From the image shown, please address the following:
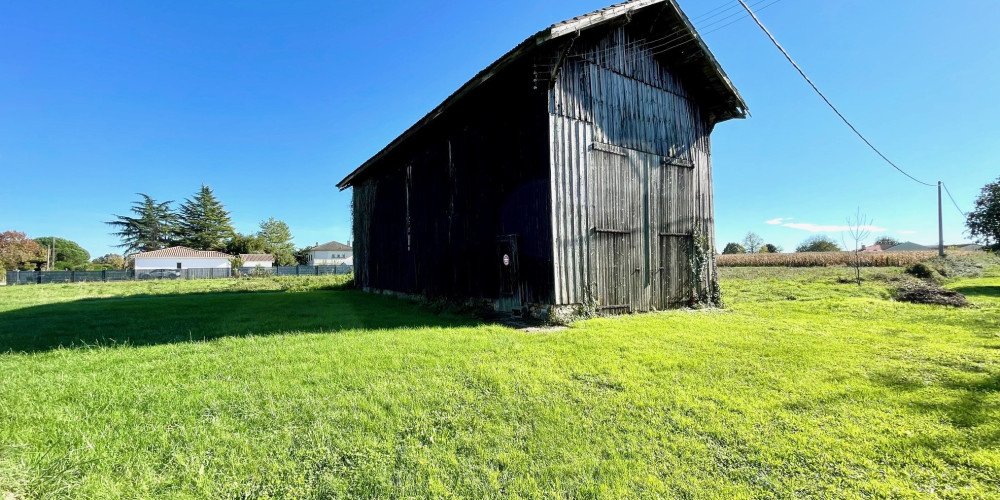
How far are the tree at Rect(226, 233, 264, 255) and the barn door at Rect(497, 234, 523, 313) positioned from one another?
5967cm

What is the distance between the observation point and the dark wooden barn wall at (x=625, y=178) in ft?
26.9

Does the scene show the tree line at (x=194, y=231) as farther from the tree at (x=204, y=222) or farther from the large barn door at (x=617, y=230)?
the large barn door at (x=617, y=230)

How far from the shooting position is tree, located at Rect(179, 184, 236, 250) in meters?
56.9

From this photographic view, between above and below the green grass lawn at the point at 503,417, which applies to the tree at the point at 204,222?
above

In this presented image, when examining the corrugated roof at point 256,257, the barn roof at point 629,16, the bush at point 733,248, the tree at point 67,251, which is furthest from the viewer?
the bush at point 733,248

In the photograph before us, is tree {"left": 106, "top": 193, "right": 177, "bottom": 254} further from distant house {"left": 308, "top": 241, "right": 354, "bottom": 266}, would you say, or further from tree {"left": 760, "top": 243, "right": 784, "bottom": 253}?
tree {"left": 760, "top": 243, "right": 784, "bottom": 253}

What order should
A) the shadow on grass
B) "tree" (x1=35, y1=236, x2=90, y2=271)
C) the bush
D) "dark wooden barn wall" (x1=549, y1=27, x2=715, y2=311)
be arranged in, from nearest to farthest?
the shadow on grass
"dark wooden barn wall" (x1=549, y1=27, x2=715, y2=311)
"tree" (x1=35, y1=236, x2=90, y2=271)
the bush

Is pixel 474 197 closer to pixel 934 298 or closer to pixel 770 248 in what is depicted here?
pixel 934 298

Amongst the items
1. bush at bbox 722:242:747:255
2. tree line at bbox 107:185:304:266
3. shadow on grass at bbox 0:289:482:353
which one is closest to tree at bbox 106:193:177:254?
tree line at bbox 107:185:304:266

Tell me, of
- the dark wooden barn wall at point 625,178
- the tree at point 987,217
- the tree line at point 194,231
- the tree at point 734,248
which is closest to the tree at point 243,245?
the tree line at point 194,231

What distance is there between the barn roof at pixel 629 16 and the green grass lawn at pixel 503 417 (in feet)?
18.7

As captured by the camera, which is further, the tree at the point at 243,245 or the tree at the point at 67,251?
the tree at the point at 67,251

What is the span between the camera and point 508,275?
903cm

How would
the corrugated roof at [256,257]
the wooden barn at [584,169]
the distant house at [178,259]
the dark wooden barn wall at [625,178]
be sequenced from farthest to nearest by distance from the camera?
1. the corrugated roof at [256,257]
2. the distant house at [178,259]
3. the dark wooden barn wall at [625,178]
4. the wooden barn at [584,169]
